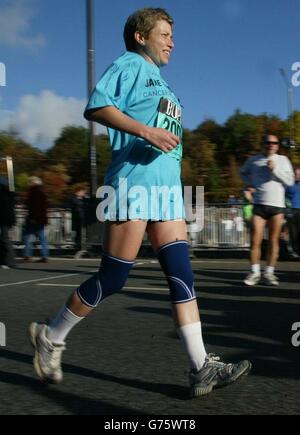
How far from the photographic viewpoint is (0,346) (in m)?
4.71

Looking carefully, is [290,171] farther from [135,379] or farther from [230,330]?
[135,379]

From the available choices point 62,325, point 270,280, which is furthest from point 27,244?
point 62,325

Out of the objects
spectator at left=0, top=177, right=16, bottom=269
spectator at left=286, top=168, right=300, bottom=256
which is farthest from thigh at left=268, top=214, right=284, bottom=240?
spectator at left=0, top=177, right=16, bottom=269

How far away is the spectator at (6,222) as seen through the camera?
1148cm

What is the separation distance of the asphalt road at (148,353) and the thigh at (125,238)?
2.29 ft

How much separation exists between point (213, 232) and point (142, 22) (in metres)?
11.7

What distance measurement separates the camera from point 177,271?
3580mm

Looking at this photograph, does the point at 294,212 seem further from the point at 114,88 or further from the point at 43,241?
the point at 114,88

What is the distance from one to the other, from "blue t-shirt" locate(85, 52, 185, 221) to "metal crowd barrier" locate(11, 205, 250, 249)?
1127 centimetres

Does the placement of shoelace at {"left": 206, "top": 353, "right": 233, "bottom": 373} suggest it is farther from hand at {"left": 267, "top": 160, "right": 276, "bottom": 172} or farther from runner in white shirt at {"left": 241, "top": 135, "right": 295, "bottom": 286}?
hand at {"left": 267, "top": 160, "right": 276, "bottom": 172}

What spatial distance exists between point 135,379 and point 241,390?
1.93 ft

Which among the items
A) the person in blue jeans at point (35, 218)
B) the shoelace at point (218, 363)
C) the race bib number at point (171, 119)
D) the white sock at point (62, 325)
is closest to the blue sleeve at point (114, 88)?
the race bib number at point (171, 119)

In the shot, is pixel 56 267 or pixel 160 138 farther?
pixel 56 267
